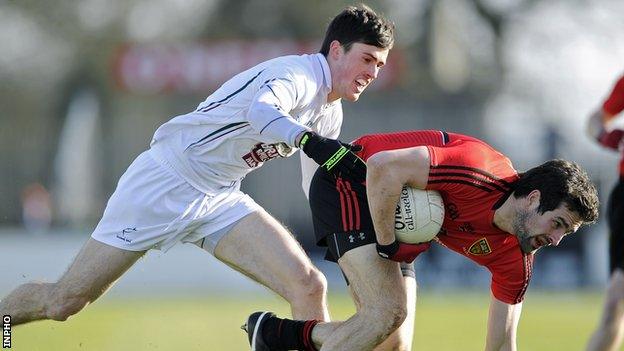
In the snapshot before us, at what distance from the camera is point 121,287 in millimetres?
20266

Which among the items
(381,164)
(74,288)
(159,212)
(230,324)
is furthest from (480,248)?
(230,324)

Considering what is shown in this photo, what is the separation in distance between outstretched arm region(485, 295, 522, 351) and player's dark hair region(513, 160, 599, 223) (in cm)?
75

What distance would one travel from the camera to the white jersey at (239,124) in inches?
303

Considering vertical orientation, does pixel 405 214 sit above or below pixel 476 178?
below

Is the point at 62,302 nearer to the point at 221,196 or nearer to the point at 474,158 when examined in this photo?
the point at 221,196

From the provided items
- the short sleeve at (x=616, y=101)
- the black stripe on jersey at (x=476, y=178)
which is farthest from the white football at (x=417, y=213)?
the short sleeve at (x=616, y=101)

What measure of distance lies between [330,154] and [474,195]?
82 centimetres

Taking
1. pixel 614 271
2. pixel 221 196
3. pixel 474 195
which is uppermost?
pixel 474 195

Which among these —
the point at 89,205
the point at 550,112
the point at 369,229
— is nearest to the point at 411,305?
the point at 369,229

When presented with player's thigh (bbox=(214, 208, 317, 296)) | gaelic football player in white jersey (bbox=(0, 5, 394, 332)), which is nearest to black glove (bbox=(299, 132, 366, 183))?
gaelic football player in white jersey (bbox=(0, 5, 394, 332))

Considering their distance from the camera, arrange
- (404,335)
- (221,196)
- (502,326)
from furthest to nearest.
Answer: (221,196) → (404,335) → (502,326)

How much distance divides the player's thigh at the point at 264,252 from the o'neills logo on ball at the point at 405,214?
3.10 feet

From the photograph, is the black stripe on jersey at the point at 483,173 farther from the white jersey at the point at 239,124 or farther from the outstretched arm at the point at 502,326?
the white jersey at the point at 239,124

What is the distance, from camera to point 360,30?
795cm
